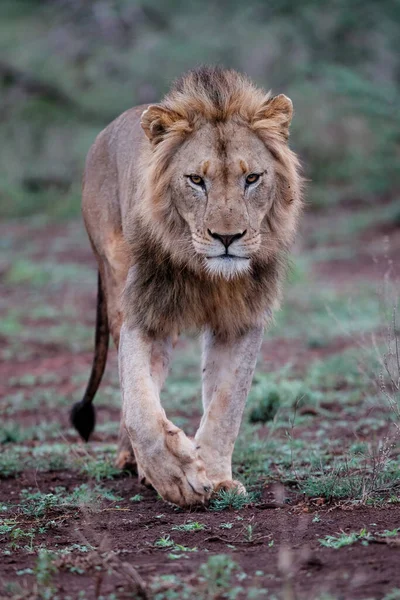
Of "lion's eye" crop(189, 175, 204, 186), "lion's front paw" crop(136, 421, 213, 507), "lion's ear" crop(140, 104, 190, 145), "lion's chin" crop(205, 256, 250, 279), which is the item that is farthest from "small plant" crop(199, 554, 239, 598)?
"lion's ear" crop(140, 104, 190, 145)

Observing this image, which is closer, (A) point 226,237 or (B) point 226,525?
(B) point 226,525

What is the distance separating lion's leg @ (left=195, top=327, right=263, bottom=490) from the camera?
175 inches

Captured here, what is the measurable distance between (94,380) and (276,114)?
2.06 metres

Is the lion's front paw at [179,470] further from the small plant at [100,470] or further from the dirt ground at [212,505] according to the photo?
the small plant at [100,470]

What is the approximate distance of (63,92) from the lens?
1959 centimetres

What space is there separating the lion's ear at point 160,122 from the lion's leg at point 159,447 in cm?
100

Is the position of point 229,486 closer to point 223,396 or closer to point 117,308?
point 223,396

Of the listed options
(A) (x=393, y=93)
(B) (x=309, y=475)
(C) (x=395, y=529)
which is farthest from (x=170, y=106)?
(A) (x=393, y=93)

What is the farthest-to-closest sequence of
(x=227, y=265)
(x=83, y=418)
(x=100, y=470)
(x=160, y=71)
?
(x=160, y=71)
(x=83, y=418)
(x=100, y=470)
(x=227, y=265)

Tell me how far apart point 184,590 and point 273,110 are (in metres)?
2.39

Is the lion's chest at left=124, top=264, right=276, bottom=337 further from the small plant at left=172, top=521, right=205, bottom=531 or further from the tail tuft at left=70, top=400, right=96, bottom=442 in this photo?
the tail tuft at left=70, top=400, right=96, bottom=442

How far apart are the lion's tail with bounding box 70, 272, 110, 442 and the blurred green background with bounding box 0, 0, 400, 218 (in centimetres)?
1095

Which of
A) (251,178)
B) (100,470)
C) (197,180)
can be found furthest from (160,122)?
(100,470)

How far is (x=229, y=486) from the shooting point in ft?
14.2
